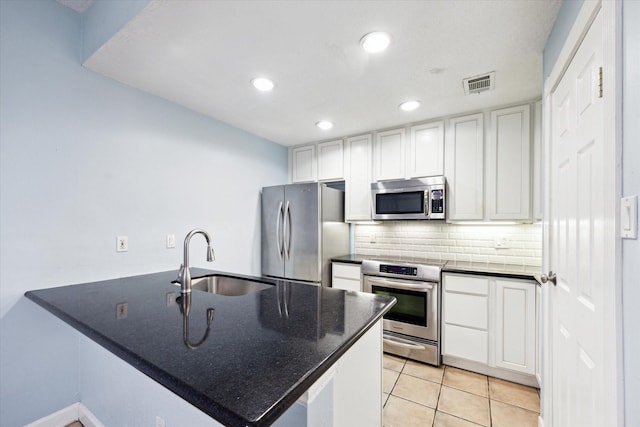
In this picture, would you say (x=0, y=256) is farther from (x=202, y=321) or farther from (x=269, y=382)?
(x=269, y=382)

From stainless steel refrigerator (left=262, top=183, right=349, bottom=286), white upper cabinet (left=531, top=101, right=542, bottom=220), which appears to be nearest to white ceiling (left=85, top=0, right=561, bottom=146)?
white upper cabinet (left=531, top=101, right=542, bottom=220)

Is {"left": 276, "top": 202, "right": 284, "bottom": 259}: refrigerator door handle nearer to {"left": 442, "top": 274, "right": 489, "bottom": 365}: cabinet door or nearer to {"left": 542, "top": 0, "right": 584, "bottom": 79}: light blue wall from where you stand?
{"left": 442, "top": 274, "right": 489, "bottom": 365}: cabinet door

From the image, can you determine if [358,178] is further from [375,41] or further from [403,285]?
[375,41]

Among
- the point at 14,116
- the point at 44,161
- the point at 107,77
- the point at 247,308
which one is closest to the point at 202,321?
the point at 247,308

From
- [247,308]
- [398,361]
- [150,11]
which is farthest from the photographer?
[398,361]

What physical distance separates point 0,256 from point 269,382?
1.95 m

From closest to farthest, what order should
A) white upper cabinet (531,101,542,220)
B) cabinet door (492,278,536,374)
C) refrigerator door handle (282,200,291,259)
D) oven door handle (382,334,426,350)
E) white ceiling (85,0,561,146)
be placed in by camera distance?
white ceiling (85,0,561,146) < cabinet door (492,278,536,374) < white upper cabinet (531,101,542,220) < oven door handle (382,334,426,350) < refrigerator door handle (282,200,291,259)

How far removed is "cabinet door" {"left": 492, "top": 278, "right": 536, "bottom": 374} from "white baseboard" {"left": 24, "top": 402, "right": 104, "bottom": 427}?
2892mm

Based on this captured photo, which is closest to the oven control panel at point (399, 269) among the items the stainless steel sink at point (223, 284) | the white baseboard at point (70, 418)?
the stainless steel sink at point (223, 284)

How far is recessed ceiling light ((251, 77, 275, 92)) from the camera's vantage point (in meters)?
2.09

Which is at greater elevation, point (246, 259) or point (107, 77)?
point (107, 77)

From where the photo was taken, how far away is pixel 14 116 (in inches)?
63.6

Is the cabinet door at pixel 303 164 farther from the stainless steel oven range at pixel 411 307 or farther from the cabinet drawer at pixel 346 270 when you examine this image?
the stainless steel oven range at pixel 411 307

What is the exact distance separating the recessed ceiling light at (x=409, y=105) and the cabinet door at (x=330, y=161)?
103 centimetres
